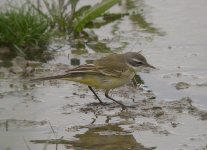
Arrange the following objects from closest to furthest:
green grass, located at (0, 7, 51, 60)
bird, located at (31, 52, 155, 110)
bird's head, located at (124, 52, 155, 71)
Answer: bird, located at (31, 52, 155, 110) → bird's head, located at (124, 52, 155, 71) → green grass, located at (0, 7, 51, 60)

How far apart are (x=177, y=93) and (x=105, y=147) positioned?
2.17m

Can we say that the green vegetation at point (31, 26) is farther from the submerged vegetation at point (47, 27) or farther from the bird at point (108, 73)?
the bird at point (108, 73)

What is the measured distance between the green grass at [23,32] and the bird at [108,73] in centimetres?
165

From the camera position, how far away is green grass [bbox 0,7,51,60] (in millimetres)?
11953

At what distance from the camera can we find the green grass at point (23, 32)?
11953 millimetres

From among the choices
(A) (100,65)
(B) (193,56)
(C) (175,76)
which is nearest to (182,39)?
(B) (193,56)

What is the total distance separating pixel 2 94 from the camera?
34.9 ft

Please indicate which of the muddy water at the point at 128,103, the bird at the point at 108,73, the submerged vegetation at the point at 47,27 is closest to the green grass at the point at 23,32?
the submerged vegetation at the point at 47,27

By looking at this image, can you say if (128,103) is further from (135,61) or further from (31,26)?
(31,26)

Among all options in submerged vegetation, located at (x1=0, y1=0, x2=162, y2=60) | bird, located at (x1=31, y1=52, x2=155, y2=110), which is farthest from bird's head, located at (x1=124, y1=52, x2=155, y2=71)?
submerged vegetation, located at (x1=0, y1=0, x2=162, y2=60)

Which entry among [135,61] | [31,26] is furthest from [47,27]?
[135,61]

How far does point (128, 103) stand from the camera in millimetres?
10336

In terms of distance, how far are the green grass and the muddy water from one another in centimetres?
43

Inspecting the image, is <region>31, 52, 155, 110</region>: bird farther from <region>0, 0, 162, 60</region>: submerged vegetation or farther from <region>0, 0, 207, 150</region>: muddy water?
<region>0, 0, 162, 60</region>: submerged vegetation
